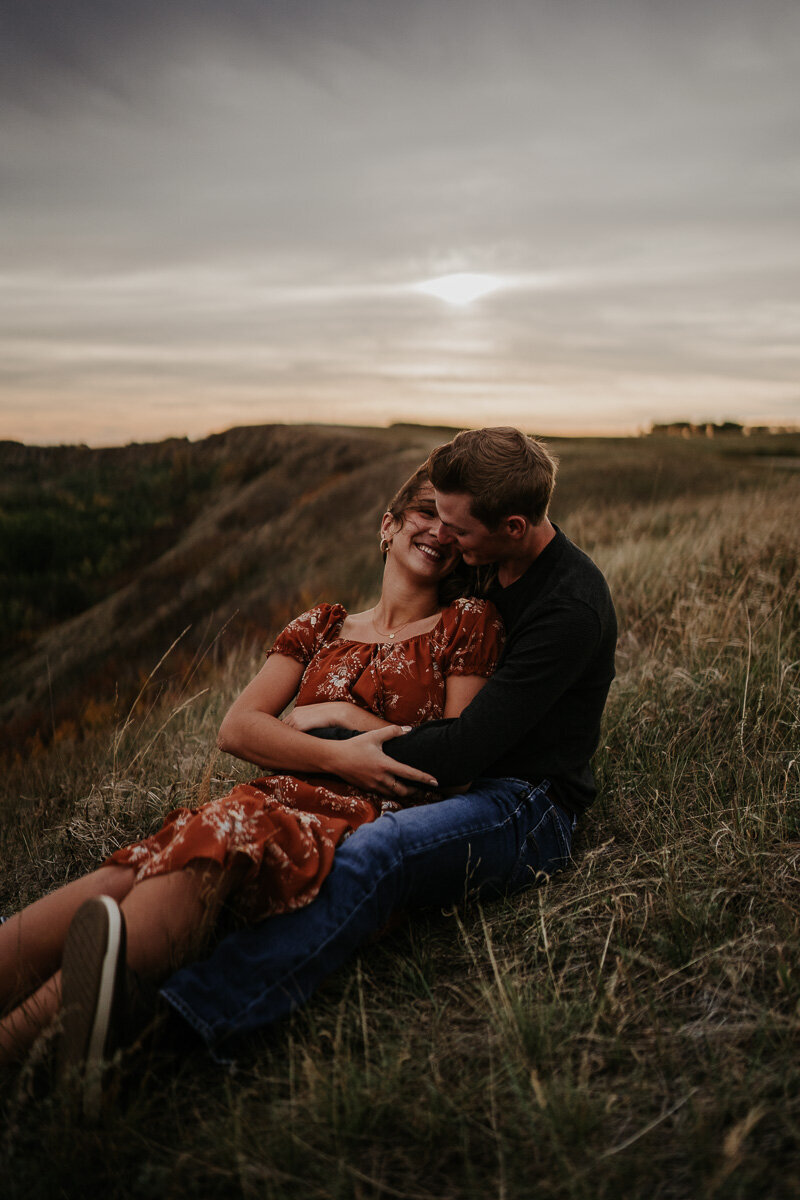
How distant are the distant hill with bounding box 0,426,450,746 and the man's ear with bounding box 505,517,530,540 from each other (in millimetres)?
4499

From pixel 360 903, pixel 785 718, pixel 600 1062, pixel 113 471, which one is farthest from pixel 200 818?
pixel 113 471

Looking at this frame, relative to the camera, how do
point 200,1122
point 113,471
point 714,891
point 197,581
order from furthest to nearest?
point 113,471 → point 197,581 → point 714,891 → point 200,1122

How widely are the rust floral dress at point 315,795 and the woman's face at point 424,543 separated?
0.17m

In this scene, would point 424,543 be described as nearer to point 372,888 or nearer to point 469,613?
point 469,613

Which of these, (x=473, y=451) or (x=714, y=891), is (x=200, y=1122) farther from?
(x=473, y=451)

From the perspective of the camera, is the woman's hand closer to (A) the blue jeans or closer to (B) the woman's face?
(A) the blue jeans

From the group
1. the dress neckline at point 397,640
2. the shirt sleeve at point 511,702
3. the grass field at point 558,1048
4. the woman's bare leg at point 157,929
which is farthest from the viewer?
the dress neckline at point 397,640

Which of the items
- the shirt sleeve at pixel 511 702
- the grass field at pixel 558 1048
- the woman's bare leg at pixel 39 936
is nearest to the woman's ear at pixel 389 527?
the shirt sleeve at pixel 511 702

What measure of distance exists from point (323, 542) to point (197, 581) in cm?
361

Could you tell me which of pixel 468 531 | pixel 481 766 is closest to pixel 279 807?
pixel 481 766

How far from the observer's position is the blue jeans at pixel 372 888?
6.24 ft

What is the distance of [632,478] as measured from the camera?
595 inches

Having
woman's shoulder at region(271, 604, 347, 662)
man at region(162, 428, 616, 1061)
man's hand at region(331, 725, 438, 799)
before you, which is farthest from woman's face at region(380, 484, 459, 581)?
man's hand at region(331, 725, 438, 799)

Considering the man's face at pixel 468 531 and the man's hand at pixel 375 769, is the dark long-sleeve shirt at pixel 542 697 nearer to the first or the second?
the man's hand at pixel 375 769
